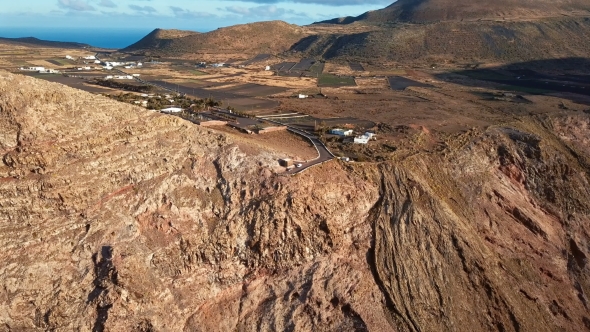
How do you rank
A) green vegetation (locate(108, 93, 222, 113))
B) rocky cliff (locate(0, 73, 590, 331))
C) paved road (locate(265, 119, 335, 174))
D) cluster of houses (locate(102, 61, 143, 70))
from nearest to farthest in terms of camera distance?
1. rocky cliff (locate(0, 73, 590, 331))
2. paved road (locate(265, 119, 335, 174))
3. green vegetation (locate(108, 93, 222, 113))
4. cluster of houses (locate(102, 61, 143, 70))

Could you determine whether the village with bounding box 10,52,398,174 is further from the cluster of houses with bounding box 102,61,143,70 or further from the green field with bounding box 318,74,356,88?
the green field with bounding box 318,74,356,88

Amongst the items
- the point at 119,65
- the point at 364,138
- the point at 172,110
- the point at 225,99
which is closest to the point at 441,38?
the point at 225,99

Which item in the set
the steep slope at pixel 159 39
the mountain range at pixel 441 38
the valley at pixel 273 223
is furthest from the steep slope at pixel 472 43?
the valley at pixel 273 223

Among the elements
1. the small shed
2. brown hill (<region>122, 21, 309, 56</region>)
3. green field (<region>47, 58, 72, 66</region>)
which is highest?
brown hill (<region>122, 21, 309, 56</region>)

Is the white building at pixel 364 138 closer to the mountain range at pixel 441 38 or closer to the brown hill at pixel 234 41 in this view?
the mountain range at pixel 441 38

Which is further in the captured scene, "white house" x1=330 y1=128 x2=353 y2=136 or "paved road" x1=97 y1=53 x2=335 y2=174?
"white house" x1=330 y1=128 x2=353 y2=136

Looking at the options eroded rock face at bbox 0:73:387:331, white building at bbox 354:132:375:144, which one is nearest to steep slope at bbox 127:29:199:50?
white building at bbox 354:132:375:144

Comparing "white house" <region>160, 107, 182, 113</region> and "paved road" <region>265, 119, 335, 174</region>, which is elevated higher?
"white house" <region>160, 107, 182, 113</region>
